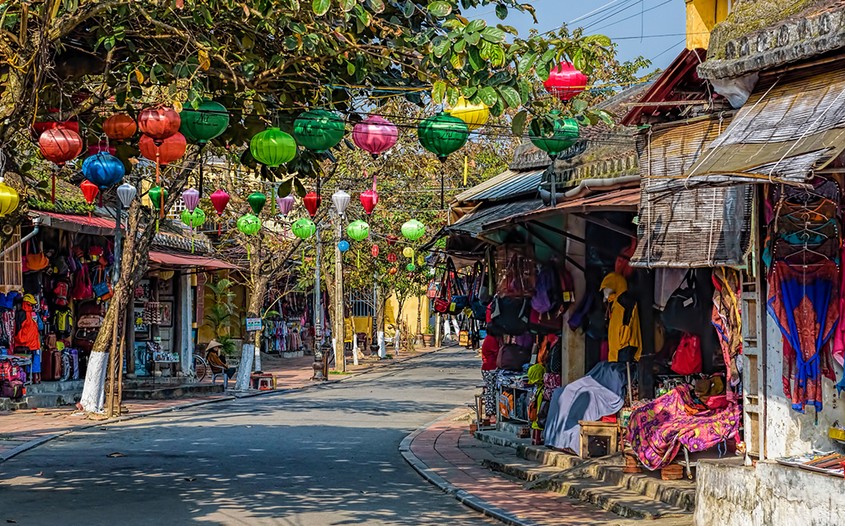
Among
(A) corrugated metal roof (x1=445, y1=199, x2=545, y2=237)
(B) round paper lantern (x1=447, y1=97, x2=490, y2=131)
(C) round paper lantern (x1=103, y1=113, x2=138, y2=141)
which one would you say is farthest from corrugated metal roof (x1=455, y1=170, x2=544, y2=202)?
(C) round paper lantern (x1=103, y1=113, x2=138, y2=141)

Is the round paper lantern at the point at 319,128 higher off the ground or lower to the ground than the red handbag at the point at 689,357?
higher

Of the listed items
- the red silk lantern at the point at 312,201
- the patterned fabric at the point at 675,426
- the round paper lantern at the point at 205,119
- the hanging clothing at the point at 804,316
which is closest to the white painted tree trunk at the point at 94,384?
the red silk lantern at the point at 312,201

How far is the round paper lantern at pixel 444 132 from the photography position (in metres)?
9.38

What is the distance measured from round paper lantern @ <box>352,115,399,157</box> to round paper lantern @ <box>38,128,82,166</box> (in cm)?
252

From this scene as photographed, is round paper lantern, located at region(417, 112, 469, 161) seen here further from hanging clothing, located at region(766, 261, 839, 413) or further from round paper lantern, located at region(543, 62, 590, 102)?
hanging clothing, located at region(766, 261, 839, 413)

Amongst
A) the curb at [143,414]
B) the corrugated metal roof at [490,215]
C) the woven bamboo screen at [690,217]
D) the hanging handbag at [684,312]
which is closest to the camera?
the woven bamboo screen at [690,217]

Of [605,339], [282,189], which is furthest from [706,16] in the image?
[282,189]

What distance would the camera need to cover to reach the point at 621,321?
1392cm

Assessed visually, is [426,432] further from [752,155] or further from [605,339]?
[752,155]

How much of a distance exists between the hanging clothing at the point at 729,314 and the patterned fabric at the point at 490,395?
28.1 ft

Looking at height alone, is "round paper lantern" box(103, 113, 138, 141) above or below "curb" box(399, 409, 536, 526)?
above

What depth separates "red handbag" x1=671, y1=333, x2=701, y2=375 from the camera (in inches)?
490

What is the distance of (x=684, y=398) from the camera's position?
477 inches

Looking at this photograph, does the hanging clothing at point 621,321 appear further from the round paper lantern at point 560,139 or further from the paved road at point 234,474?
the round paper lantern at point 560,139
